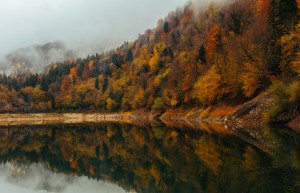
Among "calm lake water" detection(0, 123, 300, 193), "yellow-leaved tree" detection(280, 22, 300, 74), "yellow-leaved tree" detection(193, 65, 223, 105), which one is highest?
"yellow-leaved tree" detection(280, 22, 300, 74)

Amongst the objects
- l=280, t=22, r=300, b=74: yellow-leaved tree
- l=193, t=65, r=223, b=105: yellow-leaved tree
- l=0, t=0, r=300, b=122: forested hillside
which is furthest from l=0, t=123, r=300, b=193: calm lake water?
l=193, t=65, r=223, b=105: yellow-leaved tree

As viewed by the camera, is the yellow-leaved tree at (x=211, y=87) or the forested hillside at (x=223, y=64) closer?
the forested hillside at (x=223, y=64)

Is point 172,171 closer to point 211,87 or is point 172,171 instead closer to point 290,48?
point 290,48

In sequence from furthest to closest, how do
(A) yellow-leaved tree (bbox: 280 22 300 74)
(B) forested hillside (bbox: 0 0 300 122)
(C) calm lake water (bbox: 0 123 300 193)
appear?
(B) forested hillside (bbox: 0 0 300 122) → (A) yellow-leaved tree (bbox: 280 22 300 74) → (C) calm lake water (bbox: 0 123 300 193)

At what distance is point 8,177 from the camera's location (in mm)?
25125

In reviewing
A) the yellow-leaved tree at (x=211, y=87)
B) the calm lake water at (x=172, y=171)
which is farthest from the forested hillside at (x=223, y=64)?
the calm lake water at (x=172, y=171)

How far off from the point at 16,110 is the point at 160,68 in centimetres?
9206

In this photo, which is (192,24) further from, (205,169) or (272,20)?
(205,169)

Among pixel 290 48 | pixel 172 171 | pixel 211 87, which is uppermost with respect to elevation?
pixel 290 48

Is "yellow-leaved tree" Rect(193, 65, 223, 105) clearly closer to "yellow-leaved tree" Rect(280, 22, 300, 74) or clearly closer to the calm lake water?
"yellow-leaved tree" Rect(280, 22, 300, 74)

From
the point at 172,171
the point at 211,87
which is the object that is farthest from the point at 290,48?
the point at 172,171

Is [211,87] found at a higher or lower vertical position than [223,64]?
lower

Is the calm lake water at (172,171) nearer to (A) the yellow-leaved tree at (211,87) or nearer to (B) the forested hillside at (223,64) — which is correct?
(B) the forested hillside at (223,64)

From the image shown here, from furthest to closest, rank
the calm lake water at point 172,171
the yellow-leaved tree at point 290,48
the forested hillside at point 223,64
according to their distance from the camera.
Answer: the forested hillside at point 223,64
the yellow-leaved tree at point 290,48
the calm lake water at point 172,171
